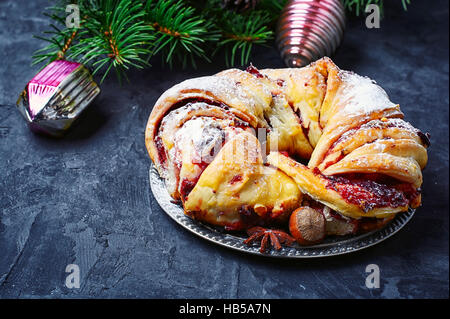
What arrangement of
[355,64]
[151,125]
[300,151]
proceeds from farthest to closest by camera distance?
[355,64] < [300,151] < [151,125]

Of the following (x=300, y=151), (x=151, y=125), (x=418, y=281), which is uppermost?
(x=151, y=125)

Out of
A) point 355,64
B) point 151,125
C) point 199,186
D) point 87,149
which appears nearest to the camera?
point 199,186

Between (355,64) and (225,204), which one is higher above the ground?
(225,204)

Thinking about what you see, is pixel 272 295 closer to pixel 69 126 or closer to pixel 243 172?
pixel 243 172

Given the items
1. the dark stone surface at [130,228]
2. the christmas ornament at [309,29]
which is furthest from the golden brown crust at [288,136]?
the christmas ornament at [309,29]

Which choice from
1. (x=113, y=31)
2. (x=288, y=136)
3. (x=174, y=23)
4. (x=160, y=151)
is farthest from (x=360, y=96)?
(x=113, y=31)

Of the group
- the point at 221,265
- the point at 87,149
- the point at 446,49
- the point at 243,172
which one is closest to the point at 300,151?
the point at 243,172
